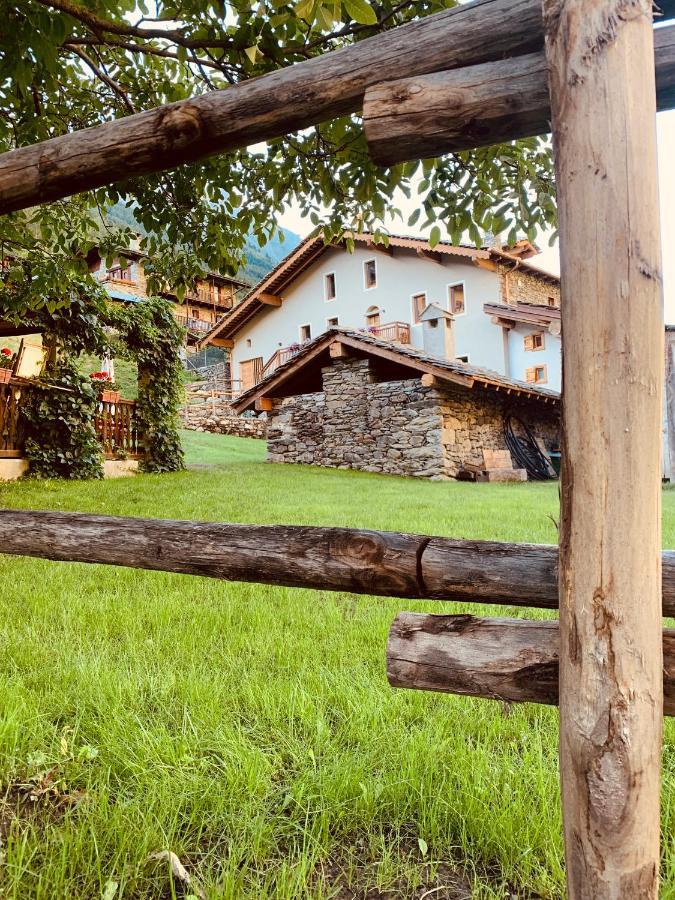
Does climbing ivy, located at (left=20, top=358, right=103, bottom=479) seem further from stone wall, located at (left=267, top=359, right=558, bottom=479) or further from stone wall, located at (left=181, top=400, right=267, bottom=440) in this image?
stone wall, located at (left=181, top=400, right=267, bottom=440)

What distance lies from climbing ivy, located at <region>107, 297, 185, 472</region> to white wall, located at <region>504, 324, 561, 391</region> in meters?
11.1

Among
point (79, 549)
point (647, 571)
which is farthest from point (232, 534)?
point (647, 571)

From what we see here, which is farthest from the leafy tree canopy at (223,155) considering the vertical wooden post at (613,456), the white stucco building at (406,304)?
the white stucco building at (406,304)

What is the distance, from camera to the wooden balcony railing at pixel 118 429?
36.1 ft

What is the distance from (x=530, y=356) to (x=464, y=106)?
17.8m

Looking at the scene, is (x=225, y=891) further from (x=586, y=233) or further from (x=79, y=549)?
(x=586, y=233)

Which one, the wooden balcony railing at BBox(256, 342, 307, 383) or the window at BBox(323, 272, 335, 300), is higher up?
the window at BBox(323, 272, 335, 300)

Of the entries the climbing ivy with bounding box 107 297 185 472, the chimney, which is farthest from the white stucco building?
the climbing ivy with bounding box 107 297 185 472

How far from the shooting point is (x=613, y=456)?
963 millimetres

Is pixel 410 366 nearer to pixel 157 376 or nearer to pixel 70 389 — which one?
pixel 157 376

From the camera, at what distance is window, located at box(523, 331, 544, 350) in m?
17.6

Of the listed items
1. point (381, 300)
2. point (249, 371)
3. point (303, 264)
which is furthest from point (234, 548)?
point (249, 371)

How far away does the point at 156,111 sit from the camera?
154 centimetres

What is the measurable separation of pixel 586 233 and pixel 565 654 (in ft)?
2.51
